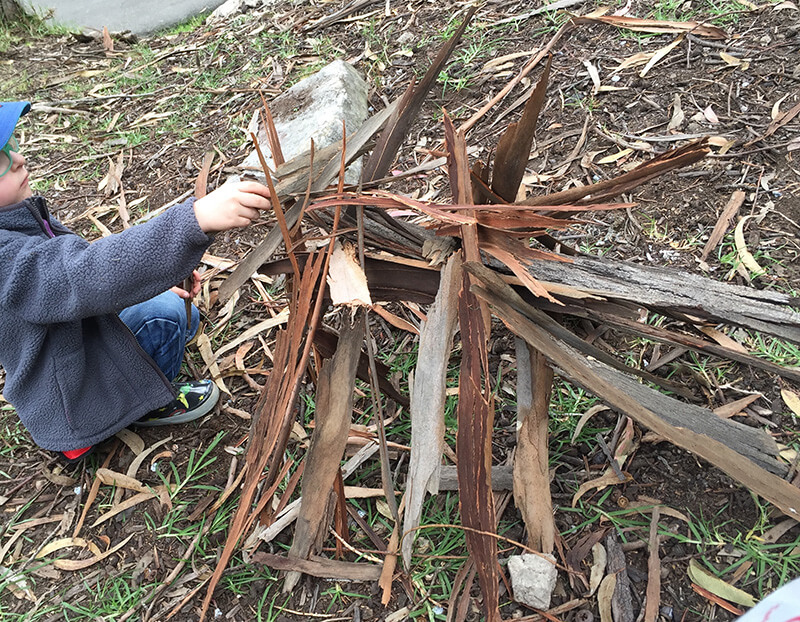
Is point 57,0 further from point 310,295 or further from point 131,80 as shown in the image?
point 310,295

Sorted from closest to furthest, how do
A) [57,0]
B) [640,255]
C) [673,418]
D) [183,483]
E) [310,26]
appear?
[673,418], [183,483], [640,255], [310,26], [57,0]

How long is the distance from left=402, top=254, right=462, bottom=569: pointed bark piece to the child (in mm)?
548

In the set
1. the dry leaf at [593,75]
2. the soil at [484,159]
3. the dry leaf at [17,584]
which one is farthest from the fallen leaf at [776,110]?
the dry leaf at [17,584]

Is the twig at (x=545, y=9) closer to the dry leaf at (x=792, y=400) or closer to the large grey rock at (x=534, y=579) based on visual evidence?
the dry leaf at (x=792, y=400)

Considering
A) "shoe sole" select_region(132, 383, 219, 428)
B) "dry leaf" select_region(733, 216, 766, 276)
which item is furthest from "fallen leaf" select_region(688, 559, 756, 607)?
"shoe sole" select_region(132, 383, 219, 428)

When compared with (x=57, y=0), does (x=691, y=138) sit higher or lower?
lower

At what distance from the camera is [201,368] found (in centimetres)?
234

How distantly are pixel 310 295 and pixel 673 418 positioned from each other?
80 cm

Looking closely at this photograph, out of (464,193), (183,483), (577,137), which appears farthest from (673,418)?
(577,137)

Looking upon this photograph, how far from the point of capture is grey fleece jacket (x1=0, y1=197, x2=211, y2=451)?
5.21 feet

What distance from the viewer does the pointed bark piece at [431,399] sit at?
3.86ft

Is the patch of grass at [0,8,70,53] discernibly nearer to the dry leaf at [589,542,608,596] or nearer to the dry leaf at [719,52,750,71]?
the dry leaf at [719,52,750,71]

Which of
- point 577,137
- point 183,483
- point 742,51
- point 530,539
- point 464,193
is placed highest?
point 464,193

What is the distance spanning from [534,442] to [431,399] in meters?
0.32
